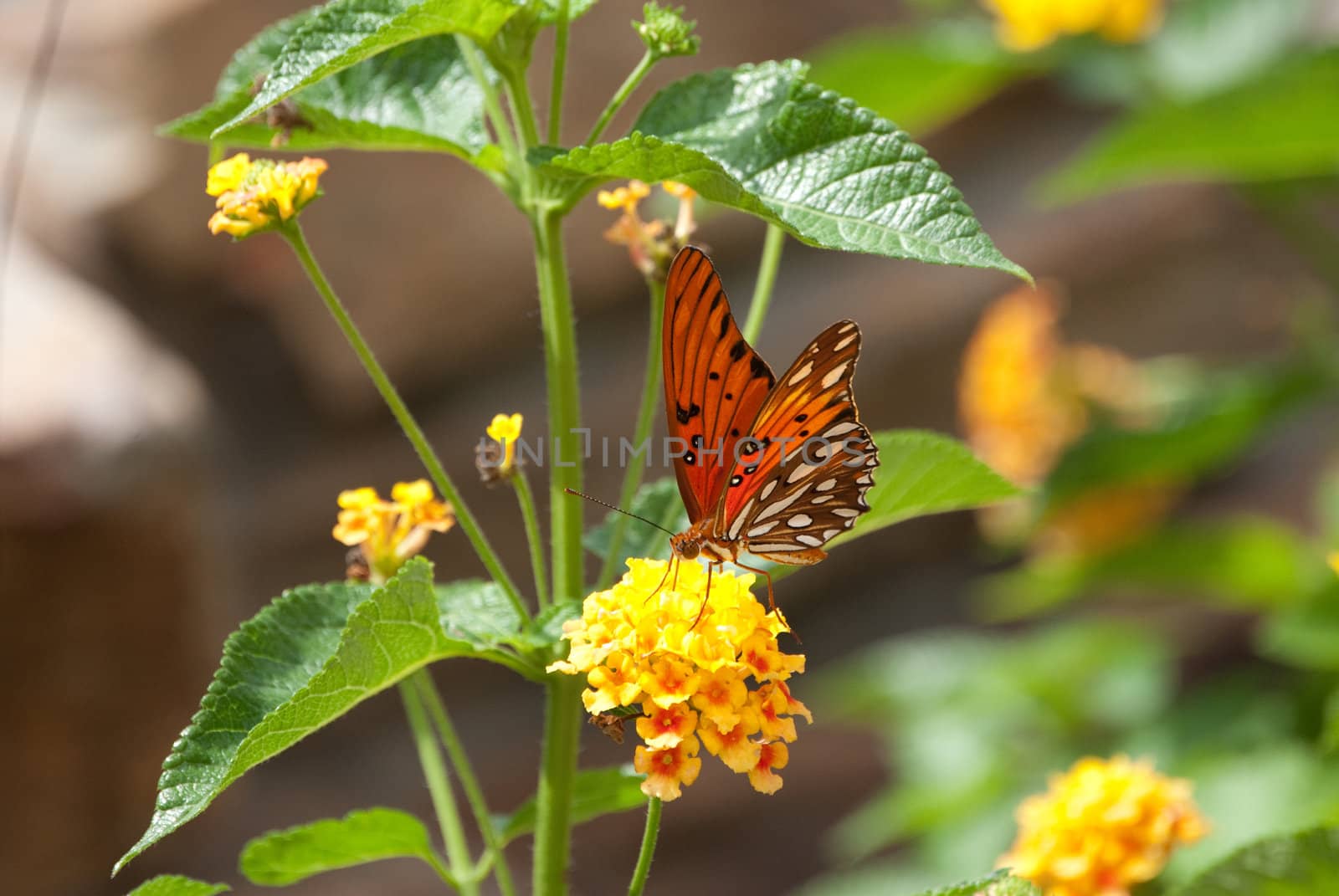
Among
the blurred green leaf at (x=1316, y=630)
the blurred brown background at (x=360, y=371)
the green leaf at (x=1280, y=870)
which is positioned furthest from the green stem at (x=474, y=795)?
the blurred brown background at (x=360, y=371)

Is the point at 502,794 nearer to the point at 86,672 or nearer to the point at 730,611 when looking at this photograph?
the point at 86,672

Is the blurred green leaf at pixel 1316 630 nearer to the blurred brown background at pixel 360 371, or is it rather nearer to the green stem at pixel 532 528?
the green stem at pixel 532 528

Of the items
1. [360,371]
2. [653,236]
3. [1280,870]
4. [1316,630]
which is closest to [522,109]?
[653,236]

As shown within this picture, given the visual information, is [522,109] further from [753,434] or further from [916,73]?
[916,73]

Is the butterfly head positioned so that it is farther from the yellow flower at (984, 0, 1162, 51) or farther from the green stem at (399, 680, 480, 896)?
the yellow flower at (984, 0, 1162, 51)

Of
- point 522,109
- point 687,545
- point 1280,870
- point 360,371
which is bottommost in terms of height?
point 1280,870

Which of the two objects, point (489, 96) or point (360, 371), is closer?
point (489, 96)

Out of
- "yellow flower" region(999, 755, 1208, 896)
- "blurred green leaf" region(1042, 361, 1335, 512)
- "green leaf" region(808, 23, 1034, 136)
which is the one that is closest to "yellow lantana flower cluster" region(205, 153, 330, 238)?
"yellow flower" region(999, 755, 1208, 896)
